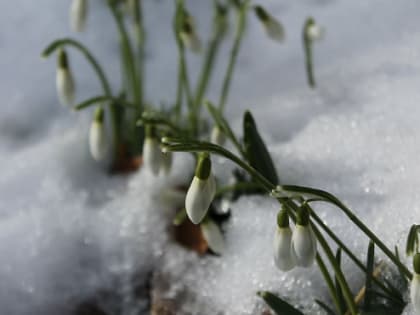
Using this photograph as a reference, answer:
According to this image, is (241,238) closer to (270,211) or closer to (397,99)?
(270,211)

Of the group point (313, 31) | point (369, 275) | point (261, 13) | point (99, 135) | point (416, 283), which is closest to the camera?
point (416, 283)

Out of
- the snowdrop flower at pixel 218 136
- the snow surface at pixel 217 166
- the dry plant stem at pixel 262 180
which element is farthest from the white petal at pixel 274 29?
the dry plant stem at pixel 262 180

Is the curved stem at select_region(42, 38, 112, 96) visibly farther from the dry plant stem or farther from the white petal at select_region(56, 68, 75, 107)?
the dry plant stem

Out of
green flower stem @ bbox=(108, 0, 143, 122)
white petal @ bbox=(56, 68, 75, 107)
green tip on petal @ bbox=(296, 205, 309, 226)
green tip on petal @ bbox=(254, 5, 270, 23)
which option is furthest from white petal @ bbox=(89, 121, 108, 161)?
green tip on petal @ bbox=(296, 205, 309, 226)

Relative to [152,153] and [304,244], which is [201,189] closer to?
[304,244]

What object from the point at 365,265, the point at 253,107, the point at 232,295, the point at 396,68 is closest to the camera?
the point at 365,265

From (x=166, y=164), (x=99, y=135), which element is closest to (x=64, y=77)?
(x=99, y=135)

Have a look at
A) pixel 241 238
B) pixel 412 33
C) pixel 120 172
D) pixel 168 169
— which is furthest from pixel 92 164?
pixel 412 33
